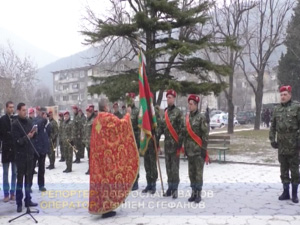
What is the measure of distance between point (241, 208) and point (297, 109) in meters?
2.14

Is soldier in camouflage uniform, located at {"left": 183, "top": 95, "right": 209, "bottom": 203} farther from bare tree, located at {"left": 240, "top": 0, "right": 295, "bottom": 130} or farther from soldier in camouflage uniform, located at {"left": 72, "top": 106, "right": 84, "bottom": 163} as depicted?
bare tree, located at {"left": 240, "top": 0, "right": 295, "bottom": 130}

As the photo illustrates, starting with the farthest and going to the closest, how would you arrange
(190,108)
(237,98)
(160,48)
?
(237,98)
(160,48)
(190,108)

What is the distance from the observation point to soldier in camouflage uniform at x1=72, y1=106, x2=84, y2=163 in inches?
463

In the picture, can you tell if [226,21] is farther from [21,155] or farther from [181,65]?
[21,155]

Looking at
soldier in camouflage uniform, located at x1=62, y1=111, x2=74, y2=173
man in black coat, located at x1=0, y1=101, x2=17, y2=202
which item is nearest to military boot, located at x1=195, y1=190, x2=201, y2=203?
man in black coat, located at x1=0, y1=101, x2=17, y2=202

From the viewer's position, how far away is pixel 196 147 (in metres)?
6.30

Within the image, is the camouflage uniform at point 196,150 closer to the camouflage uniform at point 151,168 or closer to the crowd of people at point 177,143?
the crowd of people at point 177,143

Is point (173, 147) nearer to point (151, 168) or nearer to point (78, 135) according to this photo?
point (151, 168)

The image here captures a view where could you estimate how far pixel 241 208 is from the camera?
5898 millimetres

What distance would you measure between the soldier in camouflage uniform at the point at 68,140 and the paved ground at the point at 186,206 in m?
1.65

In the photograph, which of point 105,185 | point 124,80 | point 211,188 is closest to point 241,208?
point 211,188

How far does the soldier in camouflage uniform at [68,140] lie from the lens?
1027 centimetres

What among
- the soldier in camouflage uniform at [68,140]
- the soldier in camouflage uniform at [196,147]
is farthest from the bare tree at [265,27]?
the soldier in camouflage uniform at [196,147]

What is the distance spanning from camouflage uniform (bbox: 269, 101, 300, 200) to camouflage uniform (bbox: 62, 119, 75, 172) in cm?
639
